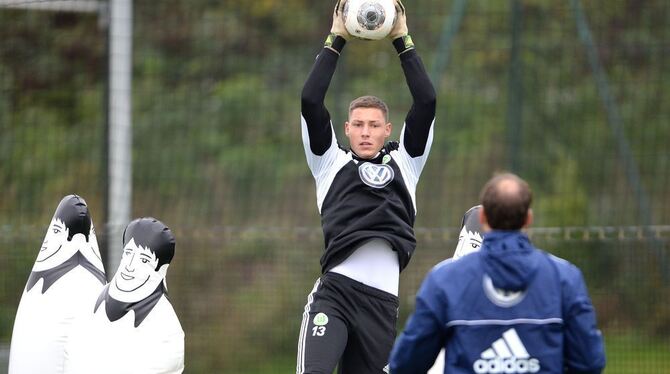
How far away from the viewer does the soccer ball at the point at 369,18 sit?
19.7 ft

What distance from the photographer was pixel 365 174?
6109mm

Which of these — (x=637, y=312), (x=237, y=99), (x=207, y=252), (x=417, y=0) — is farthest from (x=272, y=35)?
(x=637, y=312)

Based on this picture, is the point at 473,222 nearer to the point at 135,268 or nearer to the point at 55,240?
the point at 135,268

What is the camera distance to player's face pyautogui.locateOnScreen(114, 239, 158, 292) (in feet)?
17.6

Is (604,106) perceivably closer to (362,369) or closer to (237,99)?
(237,99)

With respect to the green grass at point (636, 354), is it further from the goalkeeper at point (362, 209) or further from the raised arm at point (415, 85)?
the raised arm at point (415, 85)

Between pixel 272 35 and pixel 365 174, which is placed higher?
pixel 272 35

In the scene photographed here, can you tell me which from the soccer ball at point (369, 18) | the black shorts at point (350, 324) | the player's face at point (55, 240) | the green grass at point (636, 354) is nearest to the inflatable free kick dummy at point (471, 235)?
the black shorts at point (350, 324)

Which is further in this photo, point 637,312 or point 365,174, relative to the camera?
point 637,312

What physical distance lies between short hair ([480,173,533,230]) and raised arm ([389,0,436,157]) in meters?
1.94

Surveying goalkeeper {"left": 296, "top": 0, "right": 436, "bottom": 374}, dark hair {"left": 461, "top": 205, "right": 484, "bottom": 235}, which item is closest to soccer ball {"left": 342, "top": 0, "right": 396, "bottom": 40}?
goalkeeper {"left": 296, "top": 0, "right": 436, "bottom": 374}

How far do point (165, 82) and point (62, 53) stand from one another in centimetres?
96

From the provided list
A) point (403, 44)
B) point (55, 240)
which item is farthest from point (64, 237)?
point (403, 44)

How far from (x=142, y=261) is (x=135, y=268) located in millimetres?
52
